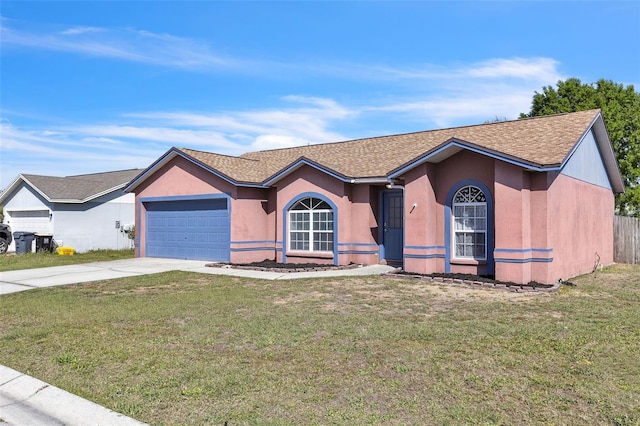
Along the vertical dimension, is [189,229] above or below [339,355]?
above

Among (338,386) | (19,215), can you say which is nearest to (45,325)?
(338,386)

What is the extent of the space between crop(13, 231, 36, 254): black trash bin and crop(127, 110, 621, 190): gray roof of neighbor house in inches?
270

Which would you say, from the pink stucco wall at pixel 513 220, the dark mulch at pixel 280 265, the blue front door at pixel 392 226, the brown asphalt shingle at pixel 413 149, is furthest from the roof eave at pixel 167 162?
the pink stucco wall at pixel 513 220

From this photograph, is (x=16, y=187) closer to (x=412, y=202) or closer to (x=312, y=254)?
(x=312, y=254)

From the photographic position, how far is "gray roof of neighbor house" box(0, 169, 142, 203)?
81.9 feet

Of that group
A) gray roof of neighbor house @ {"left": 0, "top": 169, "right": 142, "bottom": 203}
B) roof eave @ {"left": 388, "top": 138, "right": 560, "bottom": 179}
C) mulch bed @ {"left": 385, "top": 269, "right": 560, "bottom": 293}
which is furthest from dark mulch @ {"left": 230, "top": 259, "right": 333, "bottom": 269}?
gray roof of neighbor house @ {"left": 0, "top": 169, "right": 142, "bottom": 203}

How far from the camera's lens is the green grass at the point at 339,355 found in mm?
4746

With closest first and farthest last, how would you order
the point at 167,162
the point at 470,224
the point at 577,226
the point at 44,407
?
1. the point at 44,407
2. the point at 470,224
3. the point at 577,226
4. the point at 167,162

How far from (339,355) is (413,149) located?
13522mm

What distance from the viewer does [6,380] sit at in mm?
5777

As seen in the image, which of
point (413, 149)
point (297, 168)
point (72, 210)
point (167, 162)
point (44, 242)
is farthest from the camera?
point (72, 210)

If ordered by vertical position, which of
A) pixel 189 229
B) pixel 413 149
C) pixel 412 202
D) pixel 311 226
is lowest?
pixel 189 229

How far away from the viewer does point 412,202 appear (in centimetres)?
1451

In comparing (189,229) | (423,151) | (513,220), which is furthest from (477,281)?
(189,229)
